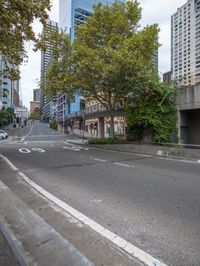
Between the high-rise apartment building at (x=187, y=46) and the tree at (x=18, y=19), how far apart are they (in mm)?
10080

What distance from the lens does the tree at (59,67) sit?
2146 centimetres

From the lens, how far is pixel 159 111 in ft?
61.9

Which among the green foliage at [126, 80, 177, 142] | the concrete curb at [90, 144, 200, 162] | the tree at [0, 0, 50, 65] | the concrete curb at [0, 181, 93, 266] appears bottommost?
the concrete curb at [0, 181, 93, 266]

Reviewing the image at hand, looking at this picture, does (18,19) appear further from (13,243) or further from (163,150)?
(163,150)

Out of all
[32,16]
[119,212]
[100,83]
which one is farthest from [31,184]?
[100,83]

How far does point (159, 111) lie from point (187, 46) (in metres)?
4.86

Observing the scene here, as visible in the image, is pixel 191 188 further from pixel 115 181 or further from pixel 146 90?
pixel 146 90

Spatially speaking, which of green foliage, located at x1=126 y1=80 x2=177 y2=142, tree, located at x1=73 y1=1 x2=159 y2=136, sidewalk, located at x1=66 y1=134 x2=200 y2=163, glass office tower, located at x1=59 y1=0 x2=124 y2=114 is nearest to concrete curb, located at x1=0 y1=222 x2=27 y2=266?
sidewalk, located at x1=66 y1=134 x2=200 y2=163

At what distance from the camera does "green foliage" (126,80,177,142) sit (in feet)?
61.1

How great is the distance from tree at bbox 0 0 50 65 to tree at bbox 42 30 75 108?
27.1 feet

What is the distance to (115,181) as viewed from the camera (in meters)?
8.20

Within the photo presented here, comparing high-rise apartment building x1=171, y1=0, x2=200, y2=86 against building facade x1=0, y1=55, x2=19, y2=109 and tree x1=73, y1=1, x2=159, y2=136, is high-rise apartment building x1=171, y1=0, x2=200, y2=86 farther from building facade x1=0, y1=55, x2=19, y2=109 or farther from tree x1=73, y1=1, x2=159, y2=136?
building facade x1=0, y1=55, x2=19, y2=109

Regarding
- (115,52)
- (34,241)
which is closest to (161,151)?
(115,52)

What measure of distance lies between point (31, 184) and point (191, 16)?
17806 mm
